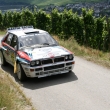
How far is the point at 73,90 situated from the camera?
8.22 m

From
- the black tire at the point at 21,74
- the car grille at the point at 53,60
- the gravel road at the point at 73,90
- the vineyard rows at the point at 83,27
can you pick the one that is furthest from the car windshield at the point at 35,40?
the vineyard rows at the point at 83,27

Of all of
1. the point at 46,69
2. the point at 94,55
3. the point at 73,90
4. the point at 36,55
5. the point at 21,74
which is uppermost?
the point at 36,55

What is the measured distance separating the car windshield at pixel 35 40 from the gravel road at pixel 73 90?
55.7 inches

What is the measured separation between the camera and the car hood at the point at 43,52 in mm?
9098

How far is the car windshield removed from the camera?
10.2m

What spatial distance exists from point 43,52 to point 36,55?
0.35 metres

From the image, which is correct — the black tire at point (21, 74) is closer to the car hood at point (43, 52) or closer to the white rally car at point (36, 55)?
the white rally car at point (36, 55)

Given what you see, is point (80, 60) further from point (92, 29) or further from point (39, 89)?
point (92, 29)

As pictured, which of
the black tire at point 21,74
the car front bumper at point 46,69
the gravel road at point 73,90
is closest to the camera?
the gravel road at point 73,90

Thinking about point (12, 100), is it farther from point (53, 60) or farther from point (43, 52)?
point (43, 52)

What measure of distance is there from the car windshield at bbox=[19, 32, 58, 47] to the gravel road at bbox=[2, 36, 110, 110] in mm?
1416

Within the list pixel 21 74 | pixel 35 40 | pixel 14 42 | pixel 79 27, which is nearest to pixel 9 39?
pixel 14 42

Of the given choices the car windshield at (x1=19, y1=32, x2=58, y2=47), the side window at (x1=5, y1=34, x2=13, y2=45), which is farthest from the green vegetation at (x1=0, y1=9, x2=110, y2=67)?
the side window at (x1=5, y1=34, x2=13, y2=45)

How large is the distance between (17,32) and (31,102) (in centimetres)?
476
